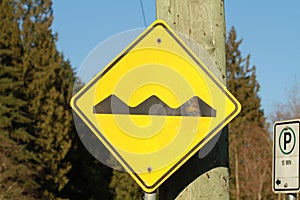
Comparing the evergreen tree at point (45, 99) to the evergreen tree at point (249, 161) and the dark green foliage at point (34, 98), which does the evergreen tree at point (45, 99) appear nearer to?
the dark green foliage at point (34, 98)

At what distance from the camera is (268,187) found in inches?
1981

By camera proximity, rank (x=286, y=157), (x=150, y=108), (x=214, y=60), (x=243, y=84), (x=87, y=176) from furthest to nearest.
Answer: (x=243, y=84)
(x=87, y=176)
(x=286, y=157)
(x=214, y=60)
(x=150, y=108)

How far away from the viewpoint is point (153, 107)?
3496mm

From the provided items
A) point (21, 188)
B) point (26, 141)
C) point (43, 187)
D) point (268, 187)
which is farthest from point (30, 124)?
point (268, 187)

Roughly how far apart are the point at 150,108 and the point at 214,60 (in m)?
0.51

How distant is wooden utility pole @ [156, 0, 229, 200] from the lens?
3619mm

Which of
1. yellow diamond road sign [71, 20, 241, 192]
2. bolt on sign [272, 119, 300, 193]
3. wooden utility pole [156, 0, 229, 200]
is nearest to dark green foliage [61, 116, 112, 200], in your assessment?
bolt on sign [272, 119, 300, 193]

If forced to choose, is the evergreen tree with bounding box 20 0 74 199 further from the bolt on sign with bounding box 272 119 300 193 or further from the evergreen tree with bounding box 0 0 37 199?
the bolt on sign with bounding box 272 119 300 193

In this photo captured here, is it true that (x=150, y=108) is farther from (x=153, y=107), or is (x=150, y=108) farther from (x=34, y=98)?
(x=34, y=98)

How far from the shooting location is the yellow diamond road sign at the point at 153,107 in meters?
3.49

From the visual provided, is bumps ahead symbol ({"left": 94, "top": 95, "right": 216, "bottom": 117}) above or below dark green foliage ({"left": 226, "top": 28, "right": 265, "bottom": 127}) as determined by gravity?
below

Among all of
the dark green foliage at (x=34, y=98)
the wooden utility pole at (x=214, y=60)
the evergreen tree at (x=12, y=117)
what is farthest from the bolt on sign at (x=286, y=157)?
the dark green foliage at (x=34, y=98)

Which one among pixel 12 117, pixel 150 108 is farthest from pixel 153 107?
pixel 12 117

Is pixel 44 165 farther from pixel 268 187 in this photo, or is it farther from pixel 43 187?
pixel 268 187
